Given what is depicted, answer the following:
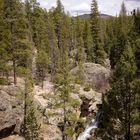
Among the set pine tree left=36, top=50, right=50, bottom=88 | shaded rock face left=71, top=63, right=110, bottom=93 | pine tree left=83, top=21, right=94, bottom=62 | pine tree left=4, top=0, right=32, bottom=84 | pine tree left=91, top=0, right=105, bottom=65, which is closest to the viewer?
pine tree left=4, top=0, right=32, bottom=84

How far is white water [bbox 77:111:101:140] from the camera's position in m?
45.7

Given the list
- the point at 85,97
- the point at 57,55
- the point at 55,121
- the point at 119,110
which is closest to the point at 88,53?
the point at 57,55

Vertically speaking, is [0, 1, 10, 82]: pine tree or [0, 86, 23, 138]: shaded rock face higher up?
[0, 1, 10, 82]: pine tree

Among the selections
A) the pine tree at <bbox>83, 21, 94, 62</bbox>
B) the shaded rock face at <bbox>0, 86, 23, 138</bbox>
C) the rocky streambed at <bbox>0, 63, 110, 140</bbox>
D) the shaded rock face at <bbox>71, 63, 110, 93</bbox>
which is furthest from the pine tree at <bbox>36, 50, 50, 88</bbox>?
the shaded rock face at <bbox>0, 86, 23, 138</bbox>

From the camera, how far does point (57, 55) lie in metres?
73.2

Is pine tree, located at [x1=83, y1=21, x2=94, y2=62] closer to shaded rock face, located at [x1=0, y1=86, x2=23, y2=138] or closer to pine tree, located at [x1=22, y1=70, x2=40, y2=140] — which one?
shaded rock face, located at [x1=0, y1=86, x2=23, y2=138]

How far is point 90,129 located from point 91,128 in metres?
0.28

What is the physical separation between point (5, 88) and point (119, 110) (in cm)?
1626

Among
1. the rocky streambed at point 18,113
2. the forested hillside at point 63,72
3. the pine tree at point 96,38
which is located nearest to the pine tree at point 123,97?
the forested hillside at point 63,72

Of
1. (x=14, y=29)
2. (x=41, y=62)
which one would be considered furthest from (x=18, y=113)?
(x=41, y=62)

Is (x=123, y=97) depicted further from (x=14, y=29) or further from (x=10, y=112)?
(x=14, y=29)

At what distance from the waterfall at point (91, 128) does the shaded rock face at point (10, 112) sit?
33.7ft

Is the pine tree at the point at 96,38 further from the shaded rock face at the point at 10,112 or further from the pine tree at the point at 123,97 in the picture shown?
the pine tree at the point at 123,97

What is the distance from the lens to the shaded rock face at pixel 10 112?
121 ft
